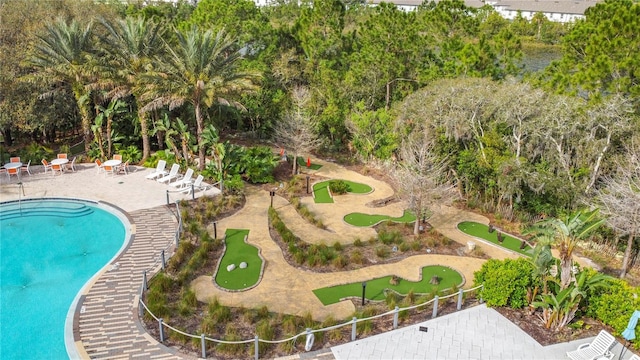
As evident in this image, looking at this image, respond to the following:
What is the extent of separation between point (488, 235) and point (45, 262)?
18.2 metres

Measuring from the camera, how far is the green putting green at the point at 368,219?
2242 cm

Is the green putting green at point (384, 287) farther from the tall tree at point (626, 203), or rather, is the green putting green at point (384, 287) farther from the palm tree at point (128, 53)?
the palm tree at point (128, 53)

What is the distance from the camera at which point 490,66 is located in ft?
86.9

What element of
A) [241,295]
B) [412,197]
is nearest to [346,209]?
[412,197]

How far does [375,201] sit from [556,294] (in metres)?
11.6

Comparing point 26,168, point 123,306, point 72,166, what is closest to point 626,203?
point 123,306

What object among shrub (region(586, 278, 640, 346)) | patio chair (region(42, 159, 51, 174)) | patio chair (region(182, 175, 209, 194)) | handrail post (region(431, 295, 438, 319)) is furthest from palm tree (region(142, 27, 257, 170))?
shrub (region(586, 278, 640, 346))

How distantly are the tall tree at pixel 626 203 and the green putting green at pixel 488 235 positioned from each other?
3510 millimetres

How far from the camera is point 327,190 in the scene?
1037 inches

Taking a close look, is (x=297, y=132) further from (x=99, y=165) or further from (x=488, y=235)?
(x=488, y=235)

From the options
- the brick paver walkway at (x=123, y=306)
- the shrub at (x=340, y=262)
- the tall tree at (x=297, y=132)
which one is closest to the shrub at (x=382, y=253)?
the shrub at (x=340, y=262)

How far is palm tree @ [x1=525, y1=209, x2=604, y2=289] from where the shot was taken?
13.6 m

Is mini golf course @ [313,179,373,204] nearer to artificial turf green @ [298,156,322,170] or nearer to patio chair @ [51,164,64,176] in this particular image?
artificial turf green @ [298,156,322,170]

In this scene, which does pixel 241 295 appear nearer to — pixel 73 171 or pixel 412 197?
pixel 412 197
